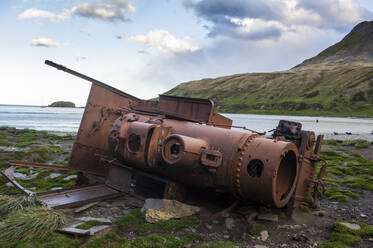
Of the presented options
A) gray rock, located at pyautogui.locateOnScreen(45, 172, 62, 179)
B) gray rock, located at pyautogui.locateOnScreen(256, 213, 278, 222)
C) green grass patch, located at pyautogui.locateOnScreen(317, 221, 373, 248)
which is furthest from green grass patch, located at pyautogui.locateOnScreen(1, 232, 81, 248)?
gray rock, located at pyautogui.locateOnScreen(45, 172, 62, 179)

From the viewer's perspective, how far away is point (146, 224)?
8.49 meters

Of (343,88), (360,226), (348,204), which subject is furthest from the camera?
(343,88)

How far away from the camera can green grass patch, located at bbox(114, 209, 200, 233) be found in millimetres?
8320

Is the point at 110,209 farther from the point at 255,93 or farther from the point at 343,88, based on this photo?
the point at 255,93

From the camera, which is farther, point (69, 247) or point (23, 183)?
point (23, 183)

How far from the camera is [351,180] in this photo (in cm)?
1503

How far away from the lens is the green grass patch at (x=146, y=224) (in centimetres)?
832

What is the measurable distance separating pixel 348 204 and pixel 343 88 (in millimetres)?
151434

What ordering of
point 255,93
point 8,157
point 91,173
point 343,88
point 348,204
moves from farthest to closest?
point 255,93
point 343,88
point 8,157
point 91,173
point 348,204

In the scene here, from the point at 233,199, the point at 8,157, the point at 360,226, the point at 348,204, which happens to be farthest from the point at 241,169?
the point at 8,157

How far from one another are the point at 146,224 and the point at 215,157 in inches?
98.5

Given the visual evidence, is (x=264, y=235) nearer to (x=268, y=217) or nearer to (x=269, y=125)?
(x=268, y=217)

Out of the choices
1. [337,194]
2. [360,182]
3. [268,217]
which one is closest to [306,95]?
[360,182]

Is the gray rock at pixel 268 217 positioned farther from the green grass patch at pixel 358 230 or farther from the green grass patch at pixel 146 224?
the green grass patch at pixel 146 224
